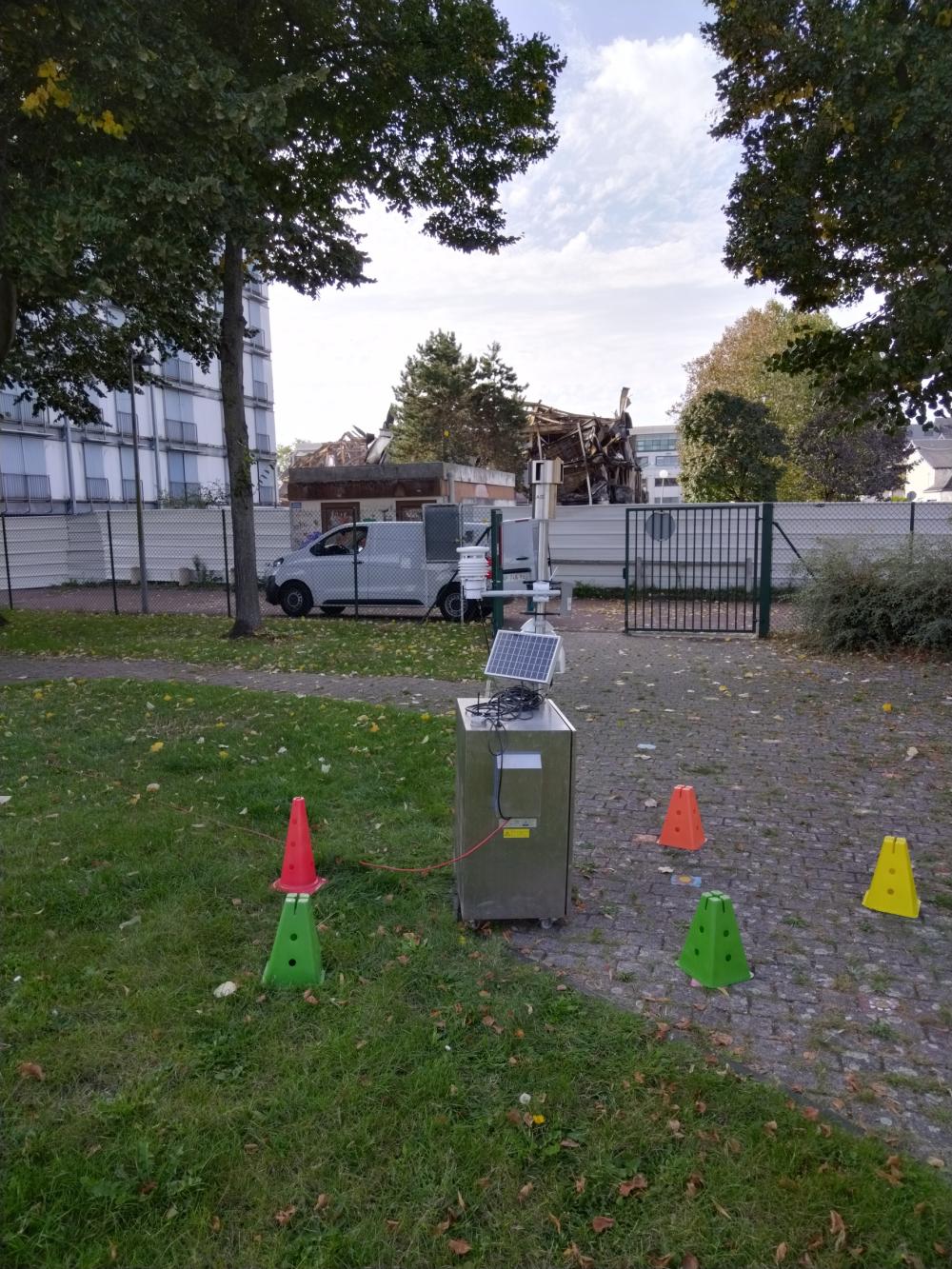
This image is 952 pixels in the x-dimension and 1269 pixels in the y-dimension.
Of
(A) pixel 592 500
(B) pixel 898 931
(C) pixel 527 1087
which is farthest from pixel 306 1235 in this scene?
(A) pixel 592 500

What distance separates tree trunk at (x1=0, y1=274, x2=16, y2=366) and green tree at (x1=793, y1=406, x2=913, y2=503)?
77.0 ft

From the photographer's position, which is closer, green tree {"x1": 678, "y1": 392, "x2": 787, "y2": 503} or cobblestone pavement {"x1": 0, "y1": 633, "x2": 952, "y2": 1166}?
cobblestone pavement {"x1": 0, "y1": 633, "x2": 952, "y2": 1166}

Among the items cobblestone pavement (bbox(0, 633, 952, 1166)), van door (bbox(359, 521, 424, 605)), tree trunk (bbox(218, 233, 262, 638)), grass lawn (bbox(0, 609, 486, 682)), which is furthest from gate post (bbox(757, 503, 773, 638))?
tree trunk (bbox(218, 233, 262, 638))

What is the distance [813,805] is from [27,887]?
15.4 feet

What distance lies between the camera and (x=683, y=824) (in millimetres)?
5023

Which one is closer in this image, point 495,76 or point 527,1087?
point 527,1087

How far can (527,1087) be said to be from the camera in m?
2.85

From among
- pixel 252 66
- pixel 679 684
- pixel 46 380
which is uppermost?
pixel 252 66

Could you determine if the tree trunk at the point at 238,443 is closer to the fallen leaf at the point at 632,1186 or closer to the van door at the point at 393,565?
the van door at the point at 393,565

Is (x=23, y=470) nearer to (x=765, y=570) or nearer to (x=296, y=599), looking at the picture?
(x=296, y=599)

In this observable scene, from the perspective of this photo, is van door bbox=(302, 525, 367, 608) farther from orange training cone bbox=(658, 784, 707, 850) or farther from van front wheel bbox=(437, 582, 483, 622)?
orange training cone bbox=(658, 784, 707, 850)

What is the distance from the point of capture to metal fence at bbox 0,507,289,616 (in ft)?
77.4

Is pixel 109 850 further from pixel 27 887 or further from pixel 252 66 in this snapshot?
pixel 252 66

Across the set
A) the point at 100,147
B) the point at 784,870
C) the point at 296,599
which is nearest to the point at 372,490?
the point at 296,599
